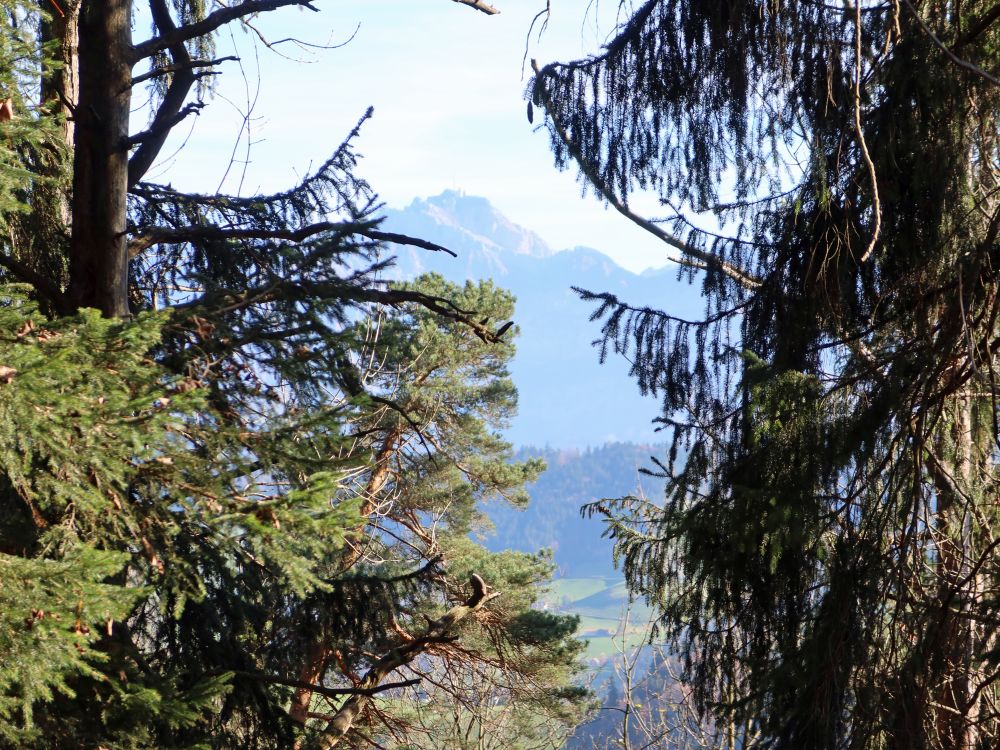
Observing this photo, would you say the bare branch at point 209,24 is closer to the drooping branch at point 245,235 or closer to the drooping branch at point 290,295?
the drooping branch at point 245,235

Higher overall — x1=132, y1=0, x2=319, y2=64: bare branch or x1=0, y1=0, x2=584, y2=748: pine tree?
x1=132, y1=0, x2=319, y2=64: bare branch

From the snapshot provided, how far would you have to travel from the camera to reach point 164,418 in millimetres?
2807

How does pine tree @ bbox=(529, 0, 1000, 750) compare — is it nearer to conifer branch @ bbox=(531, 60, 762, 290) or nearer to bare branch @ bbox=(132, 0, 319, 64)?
conifer branch @ bbox=(531, 60, 762, 290)

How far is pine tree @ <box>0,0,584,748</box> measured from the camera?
2.75 m

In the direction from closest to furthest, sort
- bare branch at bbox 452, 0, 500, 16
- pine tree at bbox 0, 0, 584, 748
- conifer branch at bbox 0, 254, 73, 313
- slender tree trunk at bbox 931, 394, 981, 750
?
pine tree at bbox 0, 0, 584, 748 → slender tree trunk at bbox 931, 394, 981, 750 → conifer branch at bbox 0, 254, 73, 313 → bare branch at bbox 452, 0, 500, 16

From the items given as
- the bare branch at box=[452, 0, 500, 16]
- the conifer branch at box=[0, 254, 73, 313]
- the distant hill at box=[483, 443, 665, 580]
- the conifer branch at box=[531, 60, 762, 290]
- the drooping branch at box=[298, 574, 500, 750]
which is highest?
the distant hill at box=[483, 443, 665, 580]

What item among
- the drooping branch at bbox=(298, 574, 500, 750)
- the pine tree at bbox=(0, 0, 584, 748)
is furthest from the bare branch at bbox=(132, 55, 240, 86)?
the drooping branch at bbox=(298, 574, 500, 750)

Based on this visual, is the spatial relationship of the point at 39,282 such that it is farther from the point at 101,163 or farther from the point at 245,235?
the point at 245,235

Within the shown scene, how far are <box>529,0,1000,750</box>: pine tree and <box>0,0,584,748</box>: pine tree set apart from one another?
1.28 meters

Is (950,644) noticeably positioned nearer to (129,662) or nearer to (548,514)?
(129,662)

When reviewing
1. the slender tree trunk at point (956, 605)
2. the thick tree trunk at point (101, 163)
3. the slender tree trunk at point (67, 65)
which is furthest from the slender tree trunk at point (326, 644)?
the slender tree trunk at point (67, 65)

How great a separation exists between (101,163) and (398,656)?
3.11m

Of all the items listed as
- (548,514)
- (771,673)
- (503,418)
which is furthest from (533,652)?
(548,514)

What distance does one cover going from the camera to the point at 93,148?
13.7ft
